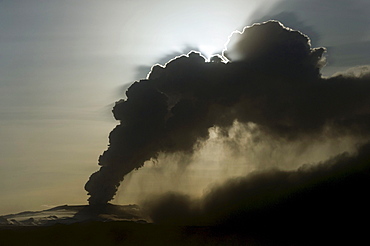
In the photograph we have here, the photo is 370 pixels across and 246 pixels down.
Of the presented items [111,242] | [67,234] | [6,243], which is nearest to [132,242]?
[111,242]

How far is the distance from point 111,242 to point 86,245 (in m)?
9.58

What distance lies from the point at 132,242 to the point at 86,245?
16.4 metres

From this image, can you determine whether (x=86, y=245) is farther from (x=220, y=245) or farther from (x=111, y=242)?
(x=220, y=245)

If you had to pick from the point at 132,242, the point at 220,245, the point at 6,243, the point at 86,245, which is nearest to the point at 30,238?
the point at 6,243

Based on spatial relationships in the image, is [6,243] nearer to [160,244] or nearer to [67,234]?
[67,234]

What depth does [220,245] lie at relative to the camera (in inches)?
7810

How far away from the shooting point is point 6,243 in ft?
640

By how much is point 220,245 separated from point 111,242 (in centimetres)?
3623

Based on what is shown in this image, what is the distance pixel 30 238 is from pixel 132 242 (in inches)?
1324

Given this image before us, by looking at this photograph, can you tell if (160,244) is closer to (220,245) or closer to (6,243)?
(220,245)

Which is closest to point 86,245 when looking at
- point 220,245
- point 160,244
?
point 160,244

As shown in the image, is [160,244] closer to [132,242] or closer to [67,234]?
[132,242]

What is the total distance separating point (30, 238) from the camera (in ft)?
646

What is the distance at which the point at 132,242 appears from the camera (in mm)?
199750
